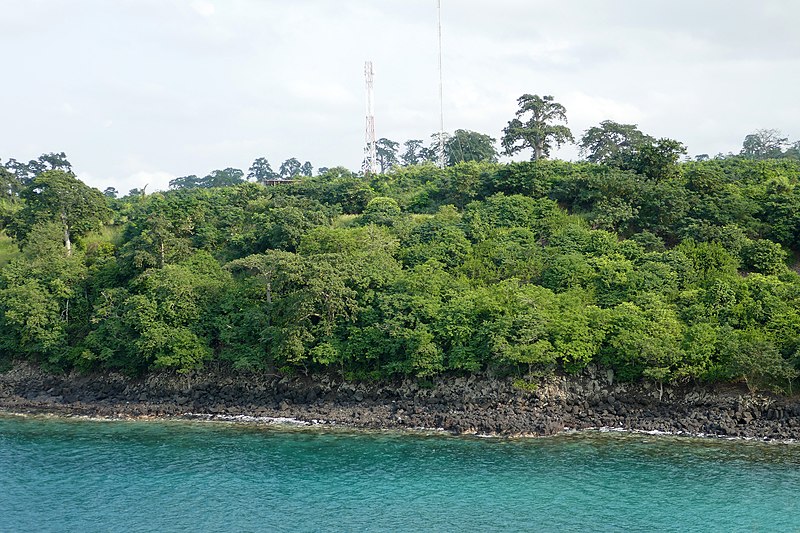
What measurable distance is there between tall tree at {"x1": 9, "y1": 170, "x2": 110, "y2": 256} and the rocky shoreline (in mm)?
15559

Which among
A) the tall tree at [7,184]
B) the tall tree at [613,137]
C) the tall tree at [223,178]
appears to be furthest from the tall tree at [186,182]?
the tall tree at [613,137]

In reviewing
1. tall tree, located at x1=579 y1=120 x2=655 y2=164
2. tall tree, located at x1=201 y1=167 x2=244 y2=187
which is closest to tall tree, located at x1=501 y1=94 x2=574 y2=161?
tall tree, located at x1=579 y1=120 x2=655 y2=164

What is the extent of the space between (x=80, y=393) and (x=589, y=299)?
30282 mm

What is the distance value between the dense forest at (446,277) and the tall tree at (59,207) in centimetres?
12

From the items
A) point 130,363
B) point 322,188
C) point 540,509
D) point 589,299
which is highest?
point 322,188

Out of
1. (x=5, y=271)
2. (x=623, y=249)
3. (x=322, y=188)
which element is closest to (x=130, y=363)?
(x=5, y=271)

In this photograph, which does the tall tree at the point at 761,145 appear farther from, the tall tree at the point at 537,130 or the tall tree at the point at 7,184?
the tall tree at the point at 7,184

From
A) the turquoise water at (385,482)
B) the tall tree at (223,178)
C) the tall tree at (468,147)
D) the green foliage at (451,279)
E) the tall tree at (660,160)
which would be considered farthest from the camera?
the tall tree at (223,178)

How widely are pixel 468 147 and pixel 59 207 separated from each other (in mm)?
42764

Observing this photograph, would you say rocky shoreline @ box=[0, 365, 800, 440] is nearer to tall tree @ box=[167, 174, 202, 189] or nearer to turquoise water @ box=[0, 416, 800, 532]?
turquoise water @ box=[0, 416, 800, 532]

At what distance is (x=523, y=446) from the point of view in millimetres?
Result: 34469

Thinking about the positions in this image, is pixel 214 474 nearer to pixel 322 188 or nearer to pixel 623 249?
pixel 623 249

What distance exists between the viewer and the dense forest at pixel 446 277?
38.4 metres

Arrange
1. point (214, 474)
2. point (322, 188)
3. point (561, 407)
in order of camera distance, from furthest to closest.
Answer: point (322, 188)
point (561, 407)
point (214, 474)
